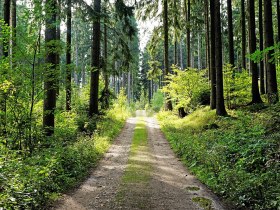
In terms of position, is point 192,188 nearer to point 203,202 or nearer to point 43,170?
point 203,202

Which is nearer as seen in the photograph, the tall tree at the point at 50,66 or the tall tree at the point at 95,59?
the tall tree at the point at 50,66

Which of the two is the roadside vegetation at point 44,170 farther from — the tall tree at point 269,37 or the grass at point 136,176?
the tall tree at point 269,37

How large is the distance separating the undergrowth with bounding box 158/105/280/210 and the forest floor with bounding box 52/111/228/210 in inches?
15.2

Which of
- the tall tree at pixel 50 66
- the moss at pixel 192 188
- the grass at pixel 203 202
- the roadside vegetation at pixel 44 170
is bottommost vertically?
the grass at pixel 203 202

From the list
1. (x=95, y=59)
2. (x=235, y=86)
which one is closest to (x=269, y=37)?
(x=235, y=86)

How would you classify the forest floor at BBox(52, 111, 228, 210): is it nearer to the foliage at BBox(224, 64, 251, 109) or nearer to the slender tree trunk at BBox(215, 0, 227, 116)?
the slender tree trunk at BBox(215, 0, 227, 116)

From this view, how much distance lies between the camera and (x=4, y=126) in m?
8.66

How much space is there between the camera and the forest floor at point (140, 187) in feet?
20.8

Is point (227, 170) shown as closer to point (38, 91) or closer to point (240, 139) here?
point (240, 139)

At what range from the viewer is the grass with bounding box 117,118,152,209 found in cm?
663

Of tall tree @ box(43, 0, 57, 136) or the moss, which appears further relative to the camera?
tall tree @ box(43, 0, 57, 136)

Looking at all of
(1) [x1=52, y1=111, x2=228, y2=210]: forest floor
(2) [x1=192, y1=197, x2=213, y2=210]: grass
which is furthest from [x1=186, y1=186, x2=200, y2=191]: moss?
(2) [x1=192, y1=197, x2=213, y2=210]: grass

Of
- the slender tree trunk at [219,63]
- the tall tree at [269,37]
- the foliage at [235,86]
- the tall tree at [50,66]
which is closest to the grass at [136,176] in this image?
the tall tree at [50,66]

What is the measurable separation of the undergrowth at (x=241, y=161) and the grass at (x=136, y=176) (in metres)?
1.41
